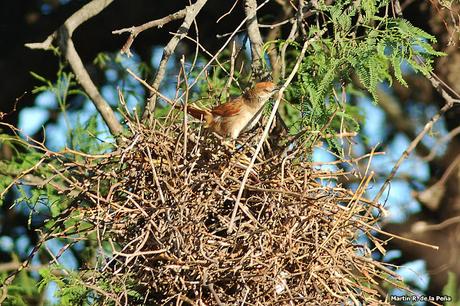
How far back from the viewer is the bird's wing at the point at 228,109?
11.7ft

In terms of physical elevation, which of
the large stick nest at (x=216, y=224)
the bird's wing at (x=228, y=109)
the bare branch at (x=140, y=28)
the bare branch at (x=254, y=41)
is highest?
the bare branch at (x=140, y=28)

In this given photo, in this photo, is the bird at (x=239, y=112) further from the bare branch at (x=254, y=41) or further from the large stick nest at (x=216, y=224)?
the large stick nest at (x=216, y=224)

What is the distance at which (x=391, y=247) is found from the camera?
5.73 m

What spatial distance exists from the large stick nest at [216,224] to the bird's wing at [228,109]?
343 millimetres

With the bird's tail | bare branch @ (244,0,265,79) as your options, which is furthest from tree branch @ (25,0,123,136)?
bare branch @ (244,0,265,79)

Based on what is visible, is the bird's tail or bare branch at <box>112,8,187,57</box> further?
the bird's tail

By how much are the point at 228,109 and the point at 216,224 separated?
663 mm

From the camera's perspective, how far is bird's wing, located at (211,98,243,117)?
11.7ft

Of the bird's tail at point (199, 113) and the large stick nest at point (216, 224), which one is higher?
the bird's tail at point (199, 113)

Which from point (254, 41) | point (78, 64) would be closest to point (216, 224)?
point (254, 41)

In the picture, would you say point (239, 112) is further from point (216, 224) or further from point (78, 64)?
point (78, 64)

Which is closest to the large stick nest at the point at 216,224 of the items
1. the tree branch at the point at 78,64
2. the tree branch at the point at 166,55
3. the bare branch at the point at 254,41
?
the tree branch at the point at 166,55

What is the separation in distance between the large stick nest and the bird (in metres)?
0.31

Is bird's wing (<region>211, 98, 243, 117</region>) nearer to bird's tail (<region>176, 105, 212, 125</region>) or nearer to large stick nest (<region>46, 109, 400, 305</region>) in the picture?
bird's tail (<region>176, 105, 212, 125</region>)
